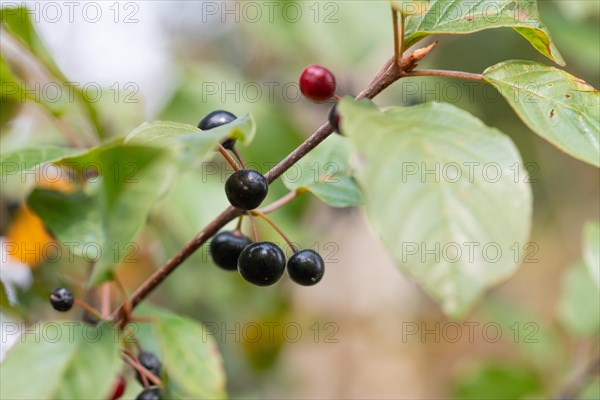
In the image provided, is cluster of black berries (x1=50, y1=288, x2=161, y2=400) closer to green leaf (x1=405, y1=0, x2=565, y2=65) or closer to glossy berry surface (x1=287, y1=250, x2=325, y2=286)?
glossy berry surface (x1=287, y1=250, x2=325, y2=286)

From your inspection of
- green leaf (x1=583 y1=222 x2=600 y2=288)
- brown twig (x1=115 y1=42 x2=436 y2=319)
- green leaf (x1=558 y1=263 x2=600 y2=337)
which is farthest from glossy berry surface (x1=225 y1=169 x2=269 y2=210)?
green leaf (x1=558 y1=263 x2=600 y2=337)

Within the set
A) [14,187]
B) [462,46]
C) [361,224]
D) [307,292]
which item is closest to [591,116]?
[14,187]

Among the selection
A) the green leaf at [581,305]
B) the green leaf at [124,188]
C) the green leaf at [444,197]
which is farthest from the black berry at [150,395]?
the green leaf at [581,305]

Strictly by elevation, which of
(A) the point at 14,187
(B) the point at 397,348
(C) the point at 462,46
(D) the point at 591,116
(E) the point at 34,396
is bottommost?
(B) the point at 397,348

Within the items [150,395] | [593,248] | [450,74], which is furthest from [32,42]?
[593,248]

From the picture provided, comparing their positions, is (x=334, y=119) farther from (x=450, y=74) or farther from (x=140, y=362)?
(x=140, y=362)

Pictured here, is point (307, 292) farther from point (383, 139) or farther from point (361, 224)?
point (383, 139)
